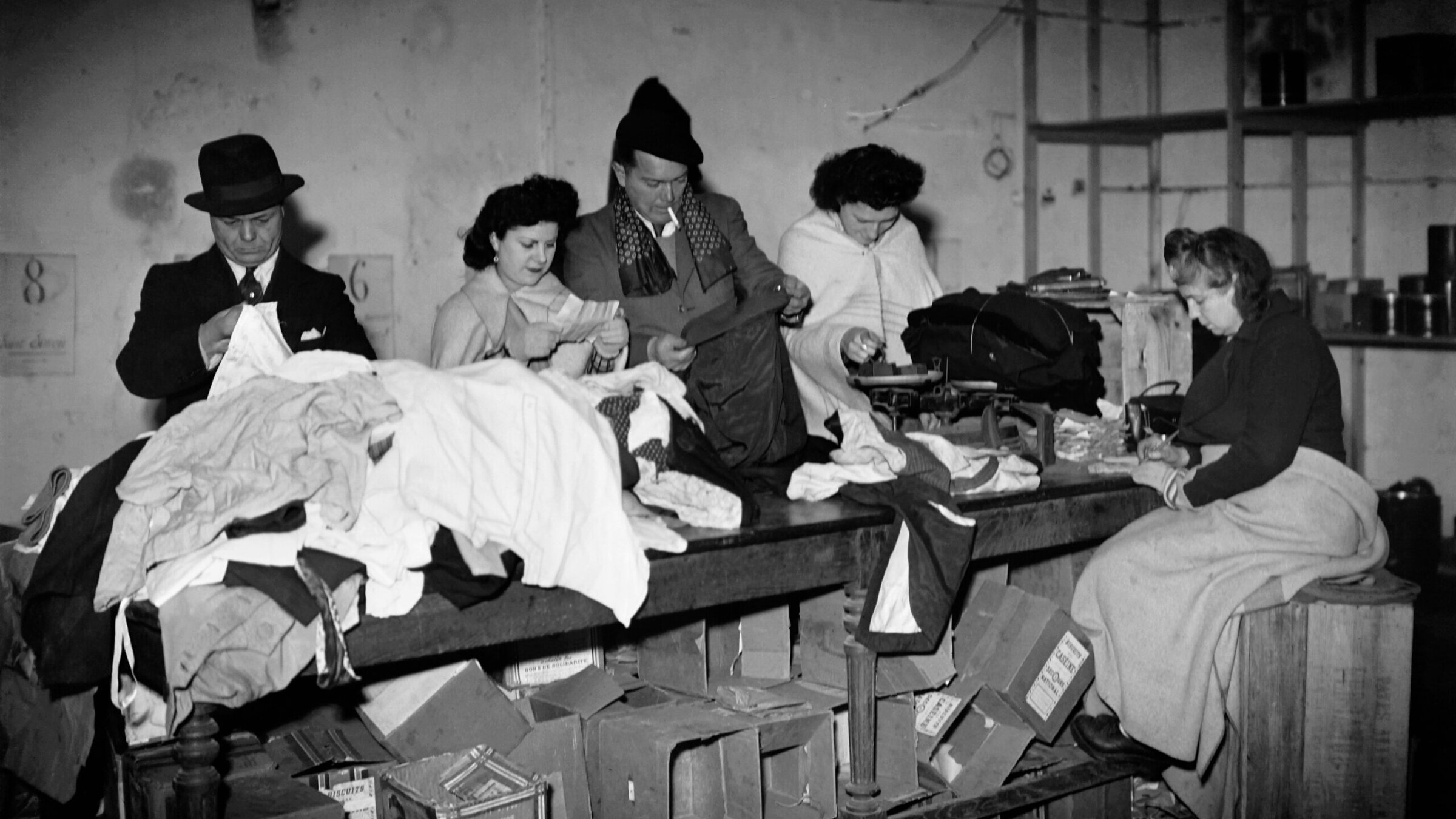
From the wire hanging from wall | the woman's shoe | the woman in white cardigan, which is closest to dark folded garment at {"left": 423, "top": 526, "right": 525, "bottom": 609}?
the woman in white cardigan

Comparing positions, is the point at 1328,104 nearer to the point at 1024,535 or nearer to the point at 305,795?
the point at 1024,535

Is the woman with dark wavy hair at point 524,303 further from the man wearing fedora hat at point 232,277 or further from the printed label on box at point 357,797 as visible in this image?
the printed label on box at point 357,797

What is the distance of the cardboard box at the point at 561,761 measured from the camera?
3143 mm

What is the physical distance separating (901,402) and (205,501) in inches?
87.2

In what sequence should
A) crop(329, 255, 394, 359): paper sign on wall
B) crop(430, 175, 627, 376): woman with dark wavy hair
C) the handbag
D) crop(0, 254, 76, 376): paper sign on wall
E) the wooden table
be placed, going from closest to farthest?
1. the wooden table
2. crop(430, 175, 627, 376): woman with dark wavy hair
3. the handbag
4. crop(0, 254, 76, 376): paper sign on wall
5. crop(329, 255, 394, 359): paper sign on wall

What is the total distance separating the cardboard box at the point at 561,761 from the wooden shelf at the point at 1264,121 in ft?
16.1

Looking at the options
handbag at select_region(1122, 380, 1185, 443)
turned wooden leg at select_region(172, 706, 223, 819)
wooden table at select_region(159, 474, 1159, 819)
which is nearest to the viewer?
turned wooden leg at select_region(172, 706, 223, 819)

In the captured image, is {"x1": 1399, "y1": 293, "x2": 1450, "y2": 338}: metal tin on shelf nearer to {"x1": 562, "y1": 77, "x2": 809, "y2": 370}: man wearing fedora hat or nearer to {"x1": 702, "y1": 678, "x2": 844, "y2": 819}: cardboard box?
{"x1": 562, "y1": 77, "x2": 809, "y2": 370}: man wearing fedora hat

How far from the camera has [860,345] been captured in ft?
13.7

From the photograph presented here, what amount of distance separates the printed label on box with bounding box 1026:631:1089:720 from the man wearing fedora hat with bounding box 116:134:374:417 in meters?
2.26

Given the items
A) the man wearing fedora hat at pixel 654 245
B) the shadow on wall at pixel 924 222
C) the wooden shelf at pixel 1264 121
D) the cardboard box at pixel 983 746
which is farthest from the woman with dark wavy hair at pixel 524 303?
the wooden shelf at pixel 1264 121

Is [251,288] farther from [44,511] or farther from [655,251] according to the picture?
[655,251]

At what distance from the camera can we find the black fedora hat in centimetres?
343

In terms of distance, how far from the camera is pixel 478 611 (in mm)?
2676
